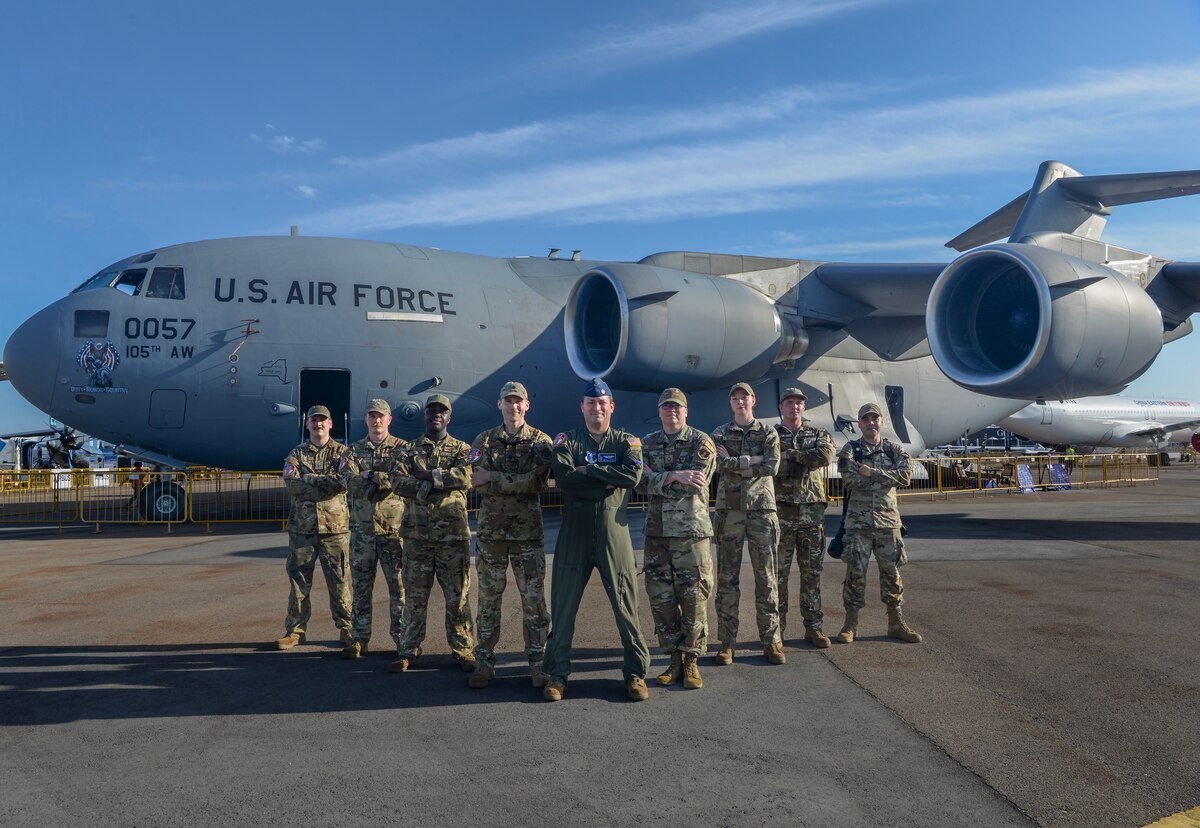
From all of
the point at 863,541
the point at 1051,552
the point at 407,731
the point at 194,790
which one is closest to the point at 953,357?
the point at 1051,552

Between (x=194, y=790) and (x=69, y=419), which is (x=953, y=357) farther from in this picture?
(x=69, y=419)

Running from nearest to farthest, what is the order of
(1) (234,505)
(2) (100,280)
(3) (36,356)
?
(3) (36,356) → (2) (100,280) → (1) (234,505)

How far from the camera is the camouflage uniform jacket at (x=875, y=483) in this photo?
6.27 metres

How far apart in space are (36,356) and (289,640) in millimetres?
9087

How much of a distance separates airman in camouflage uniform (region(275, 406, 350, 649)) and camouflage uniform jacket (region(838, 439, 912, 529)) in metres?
3.82

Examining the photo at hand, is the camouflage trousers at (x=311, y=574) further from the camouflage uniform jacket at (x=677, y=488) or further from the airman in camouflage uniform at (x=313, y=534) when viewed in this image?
the camouflage uniform jacket at (x=677, y=488)

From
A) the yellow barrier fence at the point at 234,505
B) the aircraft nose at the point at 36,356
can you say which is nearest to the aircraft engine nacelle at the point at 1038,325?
the yellow barrier fence at the point at 234,505

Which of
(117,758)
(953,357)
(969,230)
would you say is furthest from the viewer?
(969,230)

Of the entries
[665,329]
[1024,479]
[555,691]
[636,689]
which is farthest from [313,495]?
[1024,479]

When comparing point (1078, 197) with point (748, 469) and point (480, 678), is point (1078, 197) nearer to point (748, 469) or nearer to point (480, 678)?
point (748, 469)

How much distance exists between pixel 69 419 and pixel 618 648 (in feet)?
34.7

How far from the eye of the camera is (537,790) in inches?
137

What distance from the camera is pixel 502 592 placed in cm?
507

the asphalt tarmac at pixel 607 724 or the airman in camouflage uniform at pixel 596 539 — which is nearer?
the asphalt tarmac at pixel 607 724
